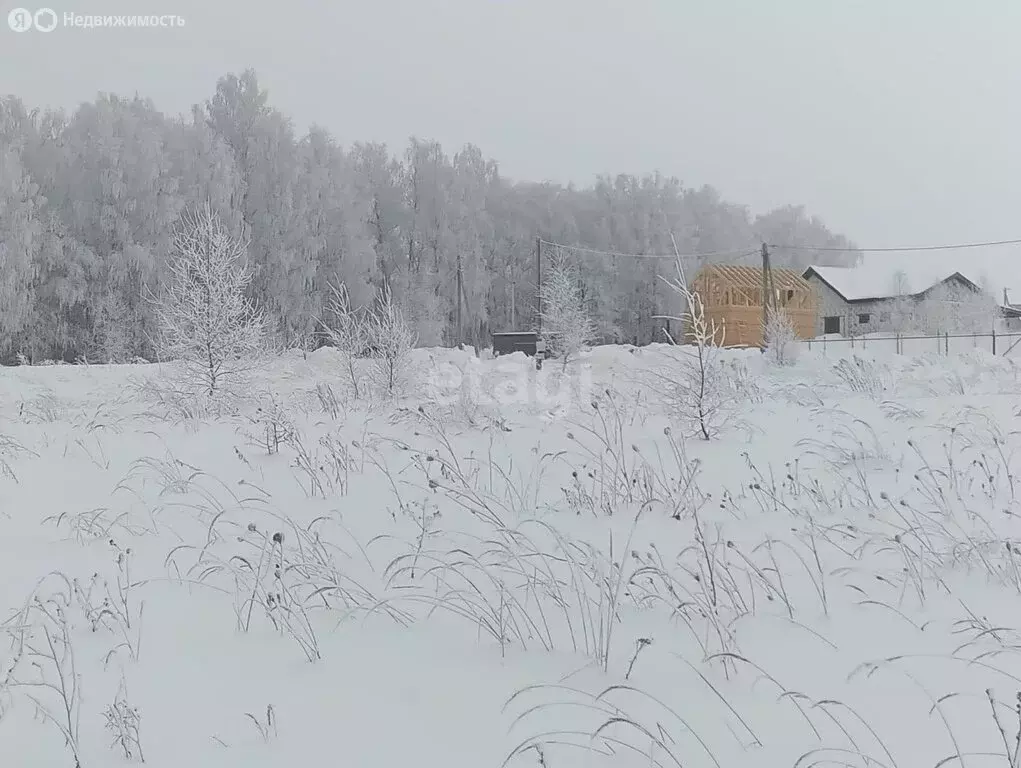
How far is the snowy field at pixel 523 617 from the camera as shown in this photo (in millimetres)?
1636

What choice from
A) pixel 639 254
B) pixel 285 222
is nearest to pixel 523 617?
pixel 285 222

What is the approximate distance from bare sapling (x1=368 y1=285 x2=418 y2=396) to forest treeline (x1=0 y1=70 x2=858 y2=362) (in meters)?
8.54

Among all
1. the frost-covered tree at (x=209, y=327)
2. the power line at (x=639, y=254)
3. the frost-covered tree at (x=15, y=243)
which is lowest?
the frost-covered tree at (x=209, y=327)

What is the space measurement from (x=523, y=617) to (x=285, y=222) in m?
26.8

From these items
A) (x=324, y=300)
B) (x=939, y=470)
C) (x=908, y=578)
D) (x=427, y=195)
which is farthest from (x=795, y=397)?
(x=427, y=195)

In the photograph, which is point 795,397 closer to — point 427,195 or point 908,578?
point 908,578

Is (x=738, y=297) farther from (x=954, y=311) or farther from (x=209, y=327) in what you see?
(x=209, y=327)

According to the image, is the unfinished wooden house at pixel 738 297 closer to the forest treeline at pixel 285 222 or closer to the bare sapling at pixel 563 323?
the forest treeline at pixel 285 222

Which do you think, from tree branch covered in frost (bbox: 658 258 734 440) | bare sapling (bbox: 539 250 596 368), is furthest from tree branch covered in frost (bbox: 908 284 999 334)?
tree branch covered in frost (bbox: 658 258 734 440)

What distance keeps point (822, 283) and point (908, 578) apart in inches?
1431

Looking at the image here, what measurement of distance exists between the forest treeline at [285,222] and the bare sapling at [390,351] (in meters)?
8.54

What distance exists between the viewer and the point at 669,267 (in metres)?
35.3

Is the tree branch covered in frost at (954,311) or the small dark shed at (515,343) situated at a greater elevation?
the tree branch covered in frost at (954,311)

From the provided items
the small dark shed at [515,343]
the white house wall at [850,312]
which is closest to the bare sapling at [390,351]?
the small dark shed at [515,343]
